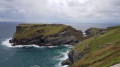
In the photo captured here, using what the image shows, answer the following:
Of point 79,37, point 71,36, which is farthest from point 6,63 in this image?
point 79,37

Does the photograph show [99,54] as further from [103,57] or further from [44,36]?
[44,36]

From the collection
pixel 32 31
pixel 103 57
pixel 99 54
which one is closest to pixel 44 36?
pixel 32 31

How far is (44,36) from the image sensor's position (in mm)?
132625

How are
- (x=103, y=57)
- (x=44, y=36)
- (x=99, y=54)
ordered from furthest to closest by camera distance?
(x=44, y=36) < (x=99, y=54) < (x=103, y=57)

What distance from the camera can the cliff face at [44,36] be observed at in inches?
5153

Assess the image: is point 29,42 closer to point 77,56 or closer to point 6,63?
point 6,63

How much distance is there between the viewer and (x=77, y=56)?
57.9 metres

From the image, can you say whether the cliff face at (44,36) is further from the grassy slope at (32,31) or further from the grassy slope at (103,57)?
the grassy slope at (103,57)

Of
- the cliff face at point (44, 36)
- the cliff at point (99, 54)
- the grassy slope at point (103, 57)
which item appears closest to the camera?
the grassy slope at point (103, 57)

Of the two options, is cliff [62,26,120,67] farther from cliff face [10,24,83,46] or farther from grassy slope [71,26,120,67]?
cliff face [10,24,83,46]

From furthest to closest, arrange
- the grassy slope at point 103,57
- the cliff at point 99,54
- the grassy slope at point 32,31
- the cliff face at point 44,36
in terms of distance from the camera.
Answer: the grassy slope at point 32,31 < the cliff face at point 44,36 < the cliff at point 99,54 < the grassy slope at point 103,57

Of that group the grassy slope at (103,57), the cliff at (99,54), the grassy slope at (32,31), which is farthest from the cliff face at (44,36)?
the grassy slope at (103,57)

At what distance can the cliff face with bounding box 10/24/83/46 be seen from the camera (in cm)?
13088

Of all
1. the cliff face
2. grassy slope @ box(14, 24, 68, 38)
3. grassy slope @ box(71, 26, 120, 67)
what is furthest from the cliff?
grassy slope @ box(14, 24, 68, 38)
